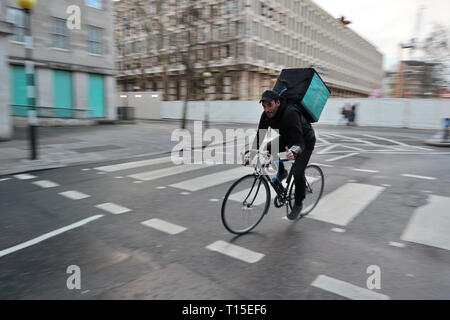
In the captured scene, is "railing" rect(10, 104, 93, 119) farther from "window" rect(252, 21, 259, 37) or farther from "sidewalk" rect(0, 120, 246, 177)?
"window" rect(252, 21, 259, 37)

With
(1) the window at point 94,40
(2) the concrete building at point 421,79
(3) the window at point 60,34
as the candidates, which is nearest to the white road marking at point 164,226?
(3) the window at point 60,34

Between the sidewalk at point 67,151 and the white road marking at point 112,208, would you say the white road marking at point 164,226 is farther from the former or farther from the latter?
the sidewalk at point 67,151

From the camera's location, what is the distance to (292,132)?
13.4ft

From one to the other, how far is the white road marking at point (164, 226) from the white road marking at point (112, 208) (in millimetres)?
680

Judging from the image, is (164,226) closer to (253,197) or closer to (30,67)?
(253,197)

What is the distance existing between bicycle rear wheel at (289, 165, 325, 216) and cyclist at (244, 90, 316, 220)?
15 cm

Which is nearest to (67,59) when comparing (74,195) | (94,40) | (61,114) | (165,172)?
(94,40)

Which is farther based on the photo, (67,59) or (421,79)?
(421,79)

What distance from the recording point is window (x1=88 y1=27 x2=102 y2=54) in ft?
72.2

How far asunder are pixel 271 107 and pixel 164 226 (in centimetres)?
213

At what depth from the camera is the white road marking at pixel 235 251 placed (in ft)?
11.7

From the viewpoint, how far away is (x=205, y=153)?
11250 mm
